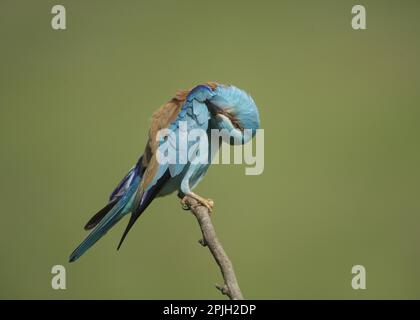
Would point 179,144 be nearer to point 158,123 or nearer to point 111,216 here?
point 158,123

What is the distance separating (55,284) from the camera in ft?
18.8

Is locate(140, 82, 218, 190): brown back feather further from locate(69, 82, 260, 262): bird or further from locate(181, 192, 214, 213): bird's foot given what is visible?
locate(181, 192, 214, 213): bird's foot

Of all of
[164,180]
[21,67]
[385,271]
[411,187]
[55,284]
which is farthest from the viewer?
[21,67]

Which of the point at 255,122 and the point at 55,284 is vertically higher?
the point at 255,122

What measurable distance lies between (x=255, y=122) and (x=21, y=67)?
17.6 ft

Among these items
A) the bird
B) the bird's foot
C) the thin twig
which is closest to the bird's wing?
the bird

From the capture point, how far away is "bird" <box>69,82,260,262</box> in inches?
154

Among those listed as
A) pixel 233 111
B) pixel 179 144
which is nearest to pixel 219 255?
pixel 179 144

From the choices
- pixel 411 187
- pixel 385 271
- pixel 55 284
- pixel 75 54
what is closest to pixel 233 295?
pixel 55 284

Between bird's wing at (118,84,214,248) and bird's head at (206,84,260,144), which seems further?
bird's head at (206,84,260,144)

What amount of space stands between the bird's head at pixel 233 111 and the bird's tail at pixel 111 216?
536mm

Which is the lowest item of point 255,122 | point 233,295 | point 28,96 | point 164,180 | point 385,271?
point 385,271

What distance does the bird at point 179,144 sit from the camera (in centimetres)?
391

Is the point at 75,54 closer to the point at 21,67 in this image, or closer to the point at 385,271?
A: the point at 21,67
